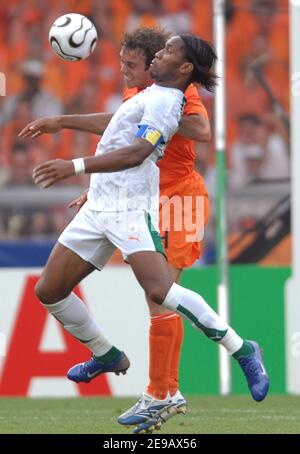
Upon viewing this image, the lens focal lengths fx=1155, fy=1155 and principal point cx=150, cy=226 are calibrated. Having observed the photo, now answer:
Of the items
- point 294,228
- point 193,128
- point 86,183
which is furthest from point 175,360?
point 86,183

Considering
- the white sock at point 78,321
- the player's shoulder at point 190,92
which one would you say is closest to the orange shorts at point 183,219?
the player's shoulder at point 190,92

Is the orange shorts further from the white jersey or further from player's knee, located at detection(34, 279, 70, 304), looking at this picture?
player's knee, located at detection(34, 279, 70, 304)

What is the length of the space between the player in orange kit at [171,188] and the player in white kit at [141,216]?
9.4 inches

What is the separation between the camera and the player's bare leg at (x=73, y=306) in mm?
6262

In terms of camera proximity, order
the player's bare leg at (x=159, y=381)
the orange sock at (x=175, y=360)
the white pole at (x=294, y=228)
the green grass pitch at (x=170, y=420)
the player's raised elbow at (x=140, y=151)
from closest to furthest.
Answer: the player's raised elbow at (x=140, y=151) → the player's bare leg at (x=159, y=381) → the green grass pitch at (x=170, y=420) → the orange sock at (x=175, y=360) → the white pole at (x=294, y=228)

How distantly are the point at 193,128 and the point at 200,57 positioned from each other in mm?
433

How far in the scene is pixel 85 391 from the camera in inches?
378

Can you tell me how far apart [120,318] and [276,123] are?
3567 millimetres

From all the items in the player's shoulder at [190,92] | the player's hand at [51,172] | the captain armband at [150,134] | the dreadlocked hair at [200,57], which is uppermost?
the dreadlocked hair at [200,57]

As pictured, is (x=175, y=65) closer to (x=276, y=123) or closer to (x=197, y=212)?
(x=197, y=212)

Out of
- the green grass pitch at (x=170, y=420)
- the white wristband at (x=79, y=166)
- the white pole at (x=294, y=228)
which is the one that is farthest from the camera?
the white pole at (x=294, y=228)

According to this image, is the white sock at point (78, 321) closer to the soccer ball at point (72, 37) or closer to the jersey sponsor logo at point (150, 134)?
the jersey sponsor logo at point (150, 134)

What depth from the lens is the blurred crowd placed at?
1222cm
